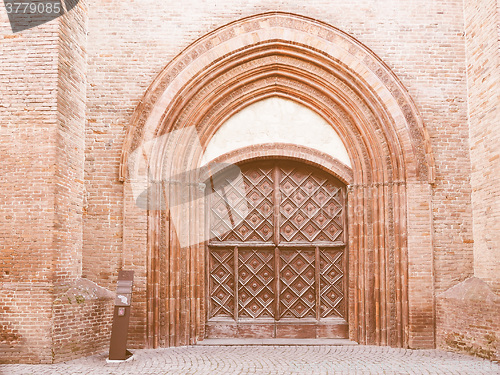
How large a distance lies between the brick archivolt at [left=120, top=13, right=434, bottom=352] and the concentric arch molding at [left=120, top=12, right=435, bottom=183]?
2 cm

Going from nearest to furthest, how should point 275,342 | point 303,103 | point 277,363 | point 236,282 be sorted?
point 277,363
point 275,342
point 236,282
point 303,103

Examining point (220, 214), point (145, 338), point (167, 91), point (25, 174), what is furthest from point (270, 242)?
point (25, 174)

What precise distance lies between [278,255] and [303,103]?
104 inches

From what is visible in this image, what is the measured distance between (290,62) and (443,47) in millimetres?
2486

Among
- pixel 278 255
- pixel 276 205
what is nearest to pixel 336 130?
pixel 276 205

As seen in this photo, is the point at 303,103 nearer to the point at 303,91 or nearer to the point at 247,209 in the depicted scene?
the point at 303,91

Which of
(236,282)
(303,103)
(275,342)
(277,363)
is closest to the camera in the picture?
(277,363)

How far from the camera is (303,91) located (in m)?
8.21

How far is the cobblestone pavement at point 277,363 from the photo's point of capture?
20.1ft

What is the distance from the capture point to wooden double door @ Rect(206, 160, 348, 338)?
809cm

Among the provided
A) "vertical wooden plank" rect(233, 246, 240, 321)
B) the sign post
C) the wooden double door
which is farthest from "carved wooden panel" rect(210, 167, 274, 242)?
the sign post

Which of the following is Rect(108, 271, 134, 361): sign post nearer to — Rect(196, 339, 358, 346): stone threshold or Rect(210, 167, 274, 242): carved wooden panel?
Rect(196, 339, 358, 346): stone threshold

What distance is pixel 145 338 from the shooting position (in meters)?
7.39

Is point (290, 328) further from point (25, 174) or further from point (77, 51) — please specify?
point (77, 51)
